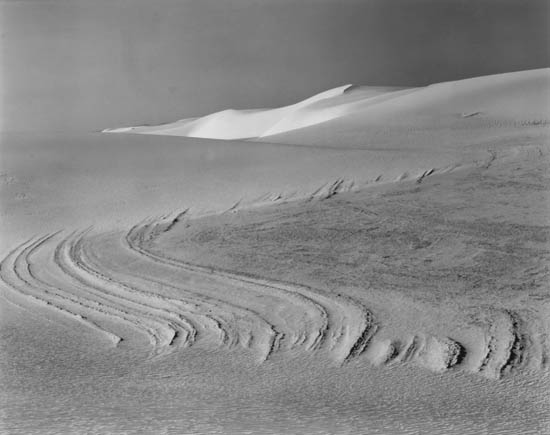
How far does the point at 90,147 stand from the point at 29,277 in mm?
4292

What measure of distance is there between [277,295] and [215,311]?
1.24 ft

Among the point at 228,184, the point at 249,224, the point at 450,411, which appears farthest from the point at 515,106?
the point at 450,411

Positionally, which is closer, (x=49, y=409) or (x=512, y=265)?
(x=49, y=409)

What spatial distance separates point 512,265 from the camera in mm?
3938

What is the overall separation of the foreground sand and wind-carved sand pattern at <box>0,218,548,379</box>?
1cm

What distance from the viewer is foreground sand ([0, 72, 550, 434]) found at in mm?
2240

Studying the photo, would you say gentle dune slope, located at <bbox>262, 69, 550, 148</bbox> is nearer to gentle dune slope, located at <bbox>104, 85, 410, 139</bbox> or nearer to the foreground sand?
the foreground sand

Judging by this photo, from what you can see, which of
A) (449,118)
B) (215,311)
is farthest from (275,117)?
(215,311)

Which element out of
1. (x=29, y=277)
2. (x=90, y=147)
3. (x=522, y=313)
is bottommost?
(x=522, y=313)

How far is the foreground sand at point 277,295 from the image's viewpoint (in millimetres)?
2240

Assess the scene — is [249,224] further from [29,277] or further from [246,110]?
[246,110]

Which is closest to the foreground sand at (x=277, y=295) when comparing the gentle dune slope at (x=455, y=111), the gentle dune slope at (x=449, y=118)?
the gentle dune slope at (x=449, y=118)

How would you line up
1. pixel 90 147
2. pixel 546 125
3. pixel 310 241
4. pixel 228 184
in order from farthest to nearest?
pixel 546 125
pixel 90 147
pixel 228 184
pixel 310 241

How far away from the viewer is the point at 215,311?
3.31m
